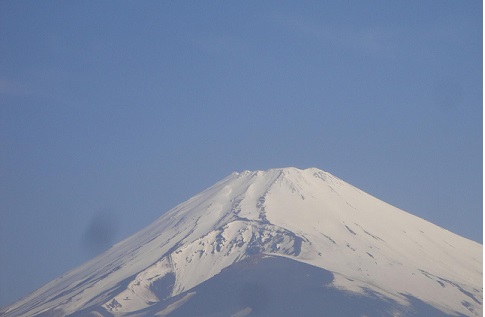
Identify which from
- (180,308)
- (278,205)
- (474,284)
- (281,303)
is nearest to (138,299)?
(180,308)

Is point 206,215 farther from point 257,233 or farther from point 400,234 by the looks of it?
point 400,234

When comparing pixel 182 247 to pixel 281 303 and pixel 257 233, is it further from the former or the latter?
pixel 281 303

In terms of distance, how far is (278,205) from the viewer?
102562 millimetres

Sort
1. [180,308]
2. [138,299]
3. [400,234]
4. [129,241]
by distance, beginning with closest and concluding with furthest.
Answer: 1. [180,308]
2. [138,299]
3. [400,234]
4. [129,241]

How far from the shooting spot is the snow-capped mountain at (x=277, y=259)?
81625 mm

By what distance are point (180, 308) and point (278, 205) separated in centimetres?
2507

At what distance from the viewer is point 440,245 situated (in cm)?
10294

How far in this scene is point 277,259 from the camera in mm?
87688

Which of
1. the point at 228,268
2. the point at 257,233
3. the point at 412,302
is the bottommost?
the point at 412,302

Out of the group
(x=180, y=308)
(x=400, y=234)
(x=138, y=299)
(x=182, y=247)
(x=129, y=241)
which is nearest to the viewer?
(x=180, y=308)

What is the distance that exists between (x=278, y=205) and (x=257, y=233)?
7837 mm

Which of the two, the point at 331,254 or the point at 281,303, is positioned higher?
the point at 331,254

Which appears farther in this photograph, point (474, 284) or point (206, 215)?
point (206, 215)

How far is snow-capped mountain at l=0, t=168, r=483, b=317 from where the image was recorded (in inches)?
3214
